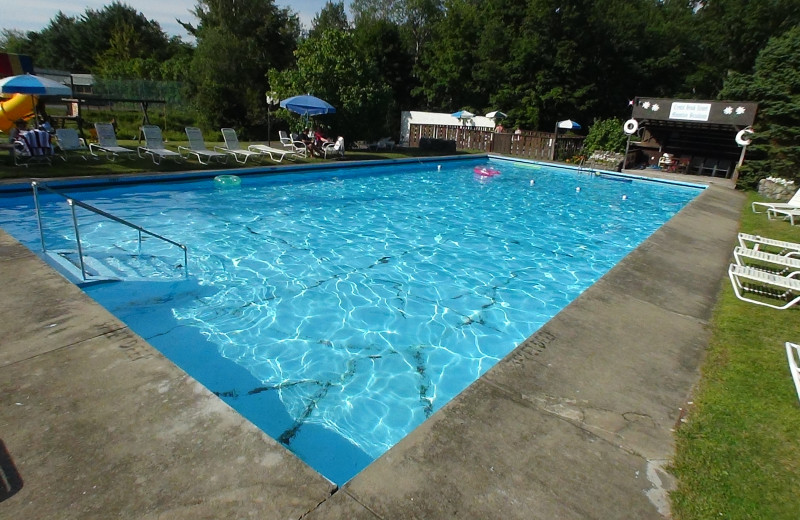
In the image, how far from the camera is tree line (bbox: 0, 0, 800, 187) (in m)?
18.5

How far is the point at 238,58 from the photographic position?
2392 cm

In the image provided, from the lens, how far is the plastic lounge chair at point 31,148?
35.8 ft

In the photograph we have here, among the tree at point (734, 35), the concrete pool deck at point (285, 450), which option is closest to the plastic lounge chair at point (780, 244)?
the concrete pool deck at point (285, 450)

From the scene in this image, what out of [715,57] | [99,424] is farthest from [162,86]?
[715,57]

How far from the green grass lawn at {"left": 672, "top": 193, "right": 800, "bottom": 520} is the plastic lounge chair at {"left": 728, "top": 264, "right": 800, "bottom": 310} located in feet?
1.88

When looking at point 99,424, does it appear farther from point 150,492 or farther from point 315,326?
point 315,326

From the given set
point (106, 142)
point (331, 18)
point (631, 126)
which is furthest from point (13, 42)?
point (631, 126)

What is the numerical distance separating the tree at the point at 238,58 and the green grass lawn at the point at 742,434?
22.2 meters

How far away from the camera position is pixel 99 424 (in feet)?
8.45

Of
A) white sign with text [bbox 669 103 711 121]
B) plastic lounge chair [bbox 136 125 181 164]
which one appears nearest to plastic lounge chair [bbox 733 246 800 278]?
plastic lounge chair [bbox 136 125 181 164]

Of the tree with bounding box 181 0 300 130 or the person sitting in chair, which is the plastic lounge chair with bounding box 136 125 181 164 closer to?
the person sitting in chair

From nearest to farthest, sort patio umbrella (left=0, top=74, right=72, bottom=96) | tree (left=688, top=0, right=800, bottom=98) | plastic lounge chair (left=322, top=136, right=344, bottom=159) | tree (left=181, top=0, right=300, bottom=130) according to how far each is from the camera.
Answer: patio umbrella (left=0, top=74, right=72, bottom=96) < plastic lounge chair (left=322, top=136, right=344, bottom=159) < tree (left=181, top=0, right=300, bottom=130) < tree (left=688, top=0, right=800, bottom=98)

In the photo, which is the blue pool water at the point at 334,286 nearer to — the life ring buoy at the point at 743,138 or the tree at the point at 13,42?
the life ring buoy at the point at 743,138

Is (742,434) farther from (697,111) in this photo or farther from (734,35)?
(734,35)
